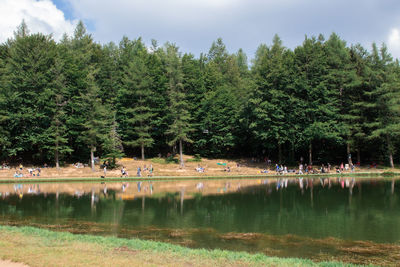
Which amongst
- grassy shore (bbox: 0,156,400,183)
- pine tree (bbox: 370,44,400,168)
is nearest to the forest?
pine tree (bbox: 370,44,400,168)

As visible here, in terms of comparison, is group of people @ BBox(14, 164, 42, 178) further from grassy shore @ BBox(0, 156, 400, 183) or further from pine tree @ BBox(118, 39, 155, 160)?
pine tree @ BBox(118, 39, 155, 160)

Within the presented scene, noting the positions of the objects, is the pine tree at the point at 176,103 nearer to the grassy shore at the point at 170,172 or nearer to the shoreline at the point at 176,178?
the grassy shore at the point at 170,172

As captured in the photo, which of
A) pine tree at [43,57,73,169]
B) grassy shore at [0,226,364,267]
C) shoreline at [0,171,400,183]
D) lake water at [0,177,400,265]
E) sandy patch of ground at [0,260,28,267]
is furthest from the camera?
pine tree at [43,57,73,169]

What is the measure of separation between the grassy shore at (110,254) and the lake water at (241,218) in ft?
7.68

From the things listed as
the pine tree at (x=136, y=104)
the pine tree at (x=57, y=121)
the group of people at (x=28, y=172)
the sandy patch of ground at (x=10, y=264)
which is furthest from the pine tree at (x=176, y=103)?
the sandy patch of ground at (x=10, y=264)

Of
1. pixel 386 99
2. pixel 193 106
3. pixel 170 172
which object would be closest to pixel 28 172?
pixel 170 172

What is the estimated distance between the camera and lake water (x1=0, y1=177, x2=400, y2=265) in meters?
13.0

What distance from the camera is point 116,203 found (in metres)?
23.2

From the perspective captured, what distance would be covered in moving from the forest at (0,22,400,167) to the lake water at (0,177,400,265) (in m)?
22.8

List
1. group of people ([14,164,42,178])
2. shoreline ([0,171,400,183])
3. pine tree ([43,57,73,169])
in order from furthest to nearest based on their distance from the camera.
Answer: pine tree ([43,57,73,169]) → group of people ([14,164,42,178]) → shoreline ([0,171,400,183])

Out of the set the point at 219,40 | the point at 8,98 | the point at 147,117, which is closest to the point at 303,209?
the point at 147,117

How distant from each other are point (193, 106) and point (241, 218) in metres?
44.4

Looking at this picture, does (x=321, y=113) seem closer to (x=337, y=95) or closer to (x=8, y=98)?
(x=337, y=95)

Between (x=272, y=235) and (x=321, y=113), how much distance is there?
4224 centimetres
